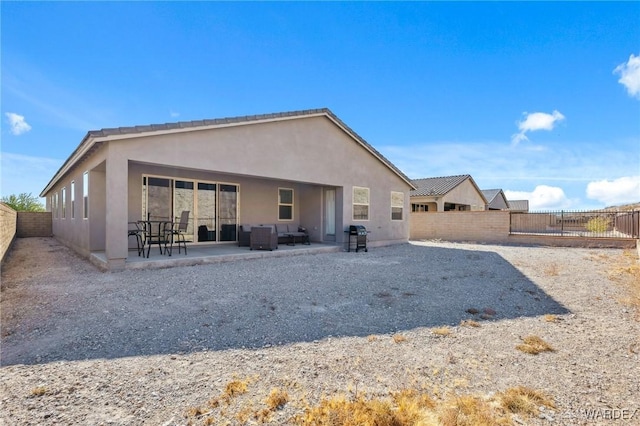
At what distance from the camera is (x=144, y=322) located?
13.5 feet

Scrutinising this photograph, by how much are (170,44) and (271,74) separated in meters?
4.03

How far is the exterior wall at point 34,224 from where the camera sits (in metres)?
18.9

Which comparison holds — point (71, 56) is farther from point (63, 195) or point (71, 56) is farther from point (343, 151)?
point (343, 151)

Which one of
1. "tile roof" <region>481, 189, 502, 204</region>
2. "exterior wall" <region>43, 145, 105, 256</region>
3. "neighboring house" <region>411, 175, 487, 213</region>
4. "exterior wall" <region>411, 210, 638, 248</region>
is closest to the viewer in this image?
"exterior wall" <region>43, 145, 105, 256</region>

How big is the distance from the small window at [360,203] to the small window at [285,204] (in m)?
2.66

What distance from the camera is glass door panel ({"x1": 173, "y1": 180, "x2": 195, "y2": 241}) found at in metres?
10.0

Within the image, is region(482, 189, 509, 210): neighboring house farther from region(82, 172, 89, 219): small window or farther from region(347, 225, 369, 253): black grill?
region(82, 172, 89, 219): small window

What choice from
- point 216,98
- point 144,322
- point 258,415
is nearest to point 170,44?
point 216,98

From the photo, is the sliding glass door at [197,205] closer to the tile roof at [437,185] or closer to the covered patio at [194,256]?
the covered patio at [194,256]

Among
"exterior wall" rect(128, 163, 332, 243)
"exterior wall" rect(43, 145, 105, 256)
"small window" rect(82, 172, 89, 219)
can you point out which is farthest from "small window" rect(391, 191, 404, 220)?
"small window" rect(82, 172, 89, 219)

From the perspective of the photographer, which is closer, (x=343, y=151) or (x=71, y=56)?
(x=71, y=56)

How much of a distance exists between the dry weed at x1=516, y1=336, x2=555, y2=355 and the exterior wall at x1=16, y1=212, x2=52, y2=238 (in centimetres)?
2462

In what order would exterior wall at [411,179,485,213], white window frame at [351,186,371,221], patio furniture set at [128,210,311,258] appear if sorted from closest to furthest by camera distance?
patio furniture set at [128,210,311,258] → white window frame at [351,186,371,221] → exterior wall at [411,179,485,213]

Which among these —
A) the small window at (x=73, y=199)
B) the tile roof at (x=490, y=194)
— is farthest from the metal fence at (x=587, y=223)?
the small window at (x=73, y=199)
